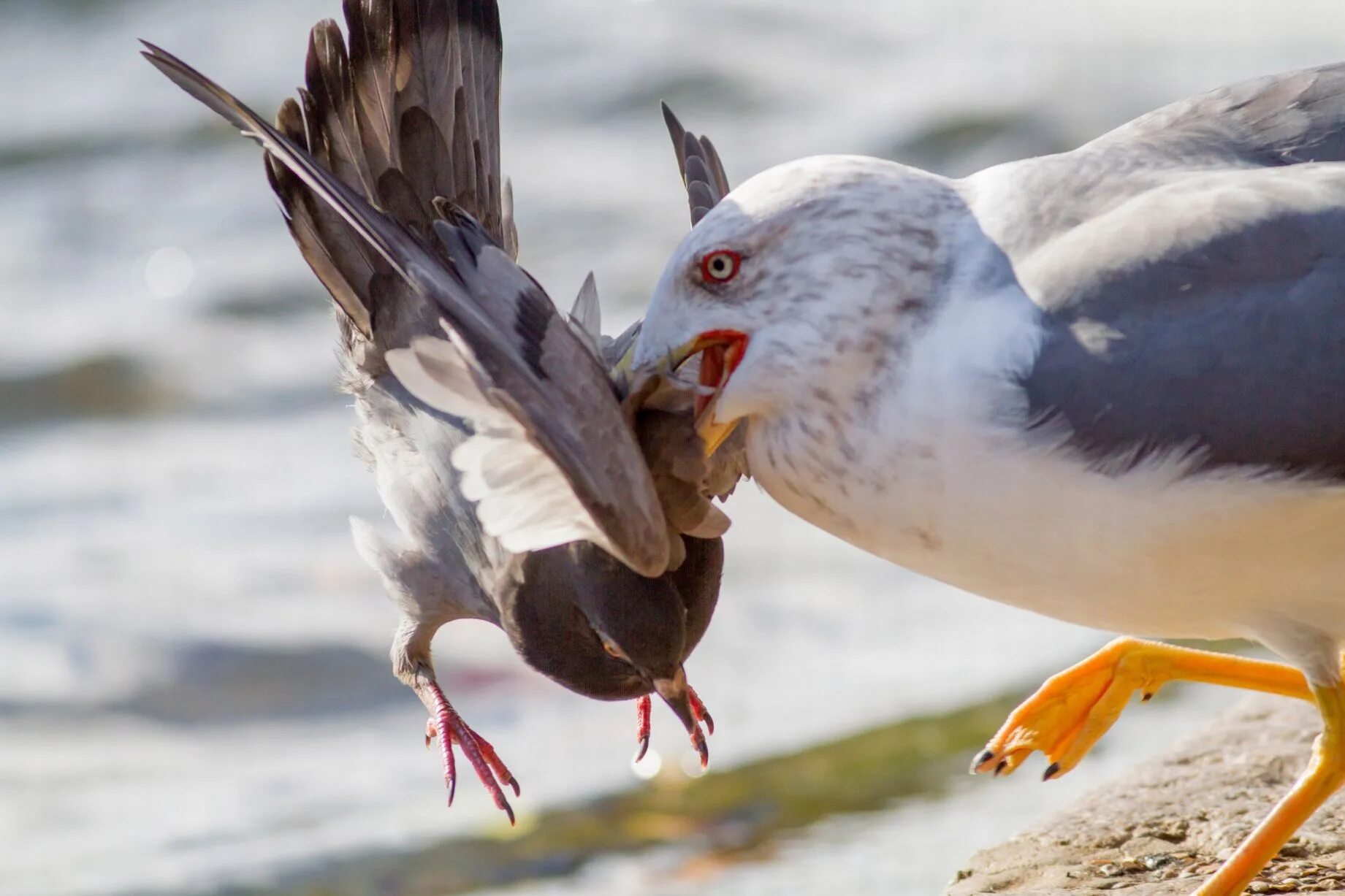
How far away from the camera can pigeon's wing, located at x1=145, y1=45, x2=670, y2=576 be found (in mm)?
3053

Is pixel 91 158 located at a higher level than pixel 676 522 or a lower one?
higher

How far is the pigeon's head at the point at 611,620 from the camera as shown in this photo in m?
3.89

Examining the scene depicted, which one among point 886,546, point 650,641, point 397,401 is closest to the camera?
point 886,546

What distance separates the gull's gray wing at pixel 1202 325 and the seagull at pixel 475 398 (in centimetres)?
66

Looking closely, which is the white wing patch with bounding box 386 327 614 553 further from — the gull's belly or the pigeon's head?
the pigeon's head

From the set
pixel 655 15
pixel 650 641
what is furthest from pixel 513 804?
pixel 655 15

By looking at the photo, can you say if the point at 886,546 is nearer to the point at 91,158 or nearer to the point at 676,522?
the point at 676,522

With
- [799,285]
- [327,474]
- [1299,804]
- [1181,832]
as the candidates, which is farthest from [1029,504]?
[327,474]

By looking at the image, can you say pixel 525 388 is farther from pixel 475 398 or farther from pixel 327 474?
pixel 327 474

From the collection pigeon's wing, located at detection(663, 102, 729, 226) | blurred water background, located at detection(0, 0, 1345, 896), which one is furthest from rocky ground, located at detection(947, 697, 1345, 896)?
pigeon's wing, located at detection(663, 102, 729, 226)

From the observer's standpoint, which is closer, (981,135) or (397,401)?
(397,401)

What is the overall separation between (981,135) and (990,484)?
7871 mm

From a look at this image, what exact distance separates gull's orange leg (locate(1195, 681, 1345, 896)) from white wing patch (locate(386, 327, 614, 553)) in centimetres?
128

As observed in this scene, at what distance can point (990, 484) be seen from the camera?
3166 millimetres
